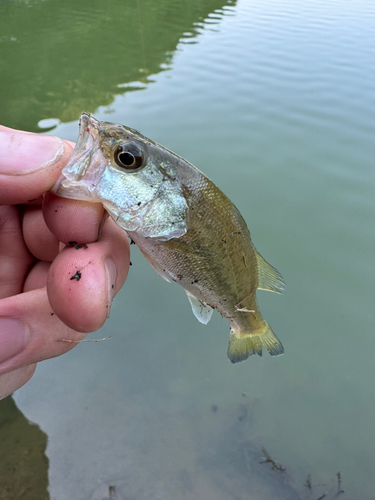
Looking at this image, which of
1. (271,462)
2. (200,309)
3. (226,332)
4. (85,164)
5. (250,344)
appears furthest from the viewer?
(226,332)

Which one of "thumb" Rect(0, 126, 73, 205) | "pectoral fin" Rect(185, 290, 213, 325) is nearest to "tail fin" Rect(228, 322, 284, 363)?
"pectoral fin" Rect(185, 290, 213, 325)

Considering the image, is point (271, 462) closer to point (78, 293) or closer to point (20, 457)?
point (20, 457)

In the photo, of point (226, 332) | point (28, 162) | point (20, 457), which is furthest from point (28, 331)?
point (226, 332)

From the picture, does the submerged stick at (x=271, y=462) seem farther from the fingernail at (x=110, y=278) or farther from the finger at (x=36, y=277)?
the finger at (x=36, y=277)

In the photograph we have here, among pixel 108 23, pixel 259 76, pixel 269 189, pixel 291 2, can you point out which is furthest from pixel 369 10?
pixel 269 189

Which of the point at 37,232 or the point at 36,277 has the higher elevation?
the point at 37,232

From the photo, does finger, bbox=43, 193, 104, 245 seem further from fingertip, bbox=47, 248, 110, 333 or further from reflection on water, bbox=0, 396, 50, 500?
reflection on water, bbox=0, 396, 50, 500
